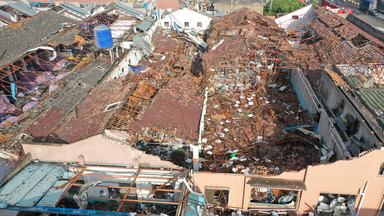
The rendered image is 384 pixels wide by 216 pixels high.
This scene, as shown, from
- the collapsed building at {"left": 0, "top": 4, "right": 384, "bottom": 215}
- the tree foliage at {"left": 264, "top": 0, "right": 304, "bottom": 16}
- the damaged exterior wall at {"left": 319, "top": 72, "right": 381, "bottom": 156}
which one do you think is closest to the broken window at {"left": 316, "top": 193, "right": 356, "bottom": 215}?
the collapsed building at {"left": 0, "top": 4, "right": 384, "bottom": 215}

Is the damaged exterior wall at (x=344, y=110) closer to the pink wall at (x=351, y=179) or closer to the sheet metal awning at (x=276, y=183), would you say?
the pink wall at (x=351, y=179)

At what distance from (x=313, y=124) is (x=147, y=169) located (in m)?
10.7

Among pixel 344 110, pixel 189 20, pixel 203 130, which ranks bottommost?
pixel 203 130

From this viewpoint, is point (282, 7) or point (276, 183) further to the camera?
point (282, 7)

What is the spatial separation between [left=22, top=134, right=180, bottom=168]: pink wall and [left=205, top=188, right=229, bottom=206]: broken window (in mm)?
2189

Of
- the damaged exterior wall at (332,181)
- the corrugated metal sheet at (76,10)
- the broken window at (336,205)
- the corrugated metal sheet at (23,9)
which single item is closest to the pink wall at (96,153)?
the damaged exterior wall at (332,181)

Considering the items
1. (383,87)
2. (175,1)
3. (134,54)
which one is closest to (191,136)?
(383,87)

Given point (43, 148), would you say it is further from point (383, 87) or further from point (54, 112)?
point (383, 87)

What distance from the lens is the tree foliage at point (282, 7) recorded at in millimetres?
45200

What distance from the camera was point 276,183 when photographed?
10.5 m

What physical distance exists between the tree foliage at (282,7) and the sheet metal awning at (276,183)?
39.3 metres

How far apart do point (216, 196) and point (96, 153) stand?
5492mm

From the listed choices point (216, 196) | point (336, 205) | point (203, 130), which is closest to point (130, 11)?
point (203, 130)

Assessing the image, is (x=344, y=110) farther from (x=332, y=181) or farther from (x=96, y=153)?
(x=96, y=153)
